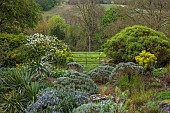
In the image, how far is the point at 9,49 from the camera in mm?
14508

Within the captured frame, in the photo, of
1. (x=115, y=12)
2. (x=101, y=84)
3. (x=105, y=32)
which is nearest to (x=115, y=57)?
(x=101, y=84)

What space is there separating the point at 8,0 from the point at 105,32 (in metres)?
15.9

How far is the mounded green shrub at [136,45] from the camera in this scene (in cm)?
1419

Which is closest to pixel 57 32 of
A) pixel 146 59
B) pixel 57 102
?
pixel 146 59

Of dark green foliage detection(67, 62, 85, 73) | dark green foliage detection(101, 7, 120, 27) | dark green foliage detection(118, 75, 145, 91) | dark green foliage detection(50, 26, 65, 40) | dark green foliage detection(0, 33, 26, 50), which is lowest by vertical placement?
dark green foliage detection(50, 26, 65, 40)

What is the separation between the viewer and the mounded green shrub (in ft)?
46.5

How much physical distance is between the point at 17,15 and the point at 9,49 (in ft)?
22.5

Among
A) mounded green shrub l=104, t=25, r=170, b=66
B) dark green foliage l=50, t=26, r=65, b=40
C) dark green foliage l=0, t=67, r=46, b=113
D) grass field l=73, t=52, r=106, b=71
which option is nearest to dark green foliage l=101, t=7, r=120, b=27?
dark green foliage l=50, t=26, r=65, b=40

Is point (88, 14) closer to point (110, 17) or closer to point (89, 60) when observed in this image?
point (110, 17)

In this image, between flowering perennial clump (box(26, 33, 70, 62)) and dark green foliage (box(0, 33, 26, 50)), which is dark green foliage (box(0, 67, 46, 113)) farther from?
dark green foliage (box(0, 33, 26, 50))

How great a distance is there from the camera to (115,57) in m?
15.3

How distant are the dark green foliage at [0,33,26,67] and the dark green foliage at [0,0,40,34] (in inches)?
206

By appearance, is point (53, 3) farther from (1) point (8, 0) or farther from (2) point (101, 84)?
(2) point (101, 84)

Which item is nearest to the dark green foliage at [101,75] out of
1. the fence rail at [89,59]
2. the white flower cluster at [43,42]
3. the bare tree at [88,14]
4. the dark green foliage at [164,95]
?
the dark green foliage at [164,95]
